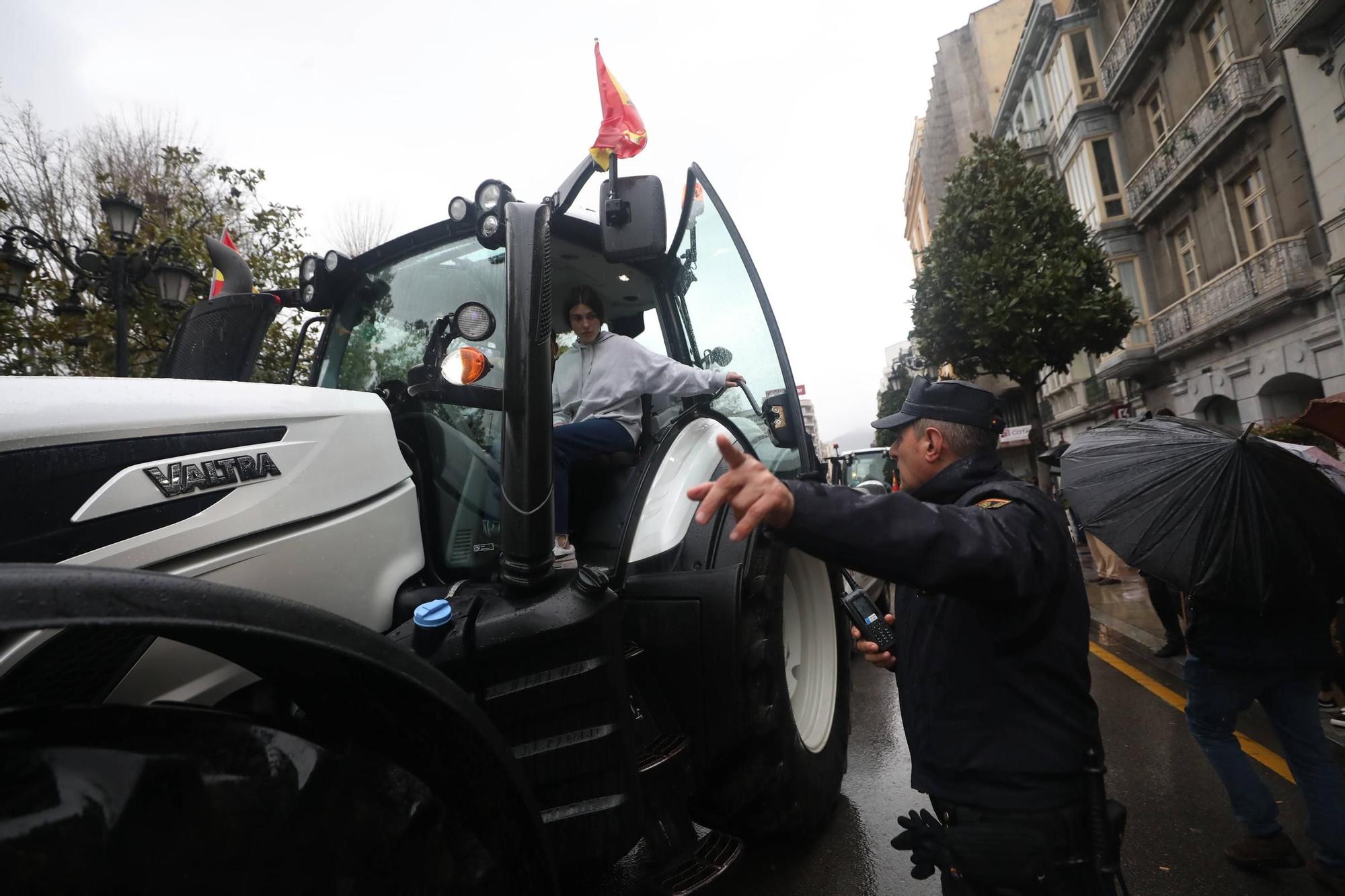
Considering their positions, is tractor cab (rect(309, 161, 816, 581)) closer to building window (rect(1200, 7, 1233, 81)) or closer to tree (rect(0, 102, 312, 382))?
tree (rect(0, 102, 312, 382))

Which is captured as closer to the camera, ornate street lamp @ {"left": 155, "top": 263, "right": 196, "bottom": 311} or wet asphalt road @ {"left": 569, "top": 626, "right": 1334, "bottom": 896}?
wet asphalt road @ {"left": 569, "top": 626, "right": 1334, "bottom": 896}

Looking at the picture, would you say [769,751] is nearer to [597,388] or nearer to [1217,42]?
[597,388]

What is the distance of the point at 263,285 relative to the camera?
1270 cm

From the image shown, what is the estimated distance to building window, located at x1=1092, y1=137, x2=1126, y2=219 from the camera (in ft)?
73.2

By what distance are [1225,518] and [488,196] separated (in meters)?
2.75

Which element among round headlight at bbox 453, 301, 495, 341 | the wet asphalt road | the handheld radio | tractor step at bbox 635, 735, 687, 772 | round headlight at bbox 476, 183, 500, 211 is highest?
round headlight at bbox 476, 183, 500, 211

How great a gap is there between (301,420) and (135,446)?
37cm

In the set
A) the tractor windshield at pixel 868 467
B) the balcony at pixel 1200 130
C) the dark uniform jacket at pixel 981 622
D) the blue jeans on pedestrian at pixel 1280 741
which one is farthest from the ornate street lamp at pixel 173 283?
the balcony at pixel 1200 130

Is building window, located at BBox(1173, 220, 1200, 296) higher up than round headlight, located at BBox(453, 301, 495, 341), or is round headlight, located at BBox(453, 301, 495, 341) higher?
building window, located at BBox(1173, 220, 1200, 296)

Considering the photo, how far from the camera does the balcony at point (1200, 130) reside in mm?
14898

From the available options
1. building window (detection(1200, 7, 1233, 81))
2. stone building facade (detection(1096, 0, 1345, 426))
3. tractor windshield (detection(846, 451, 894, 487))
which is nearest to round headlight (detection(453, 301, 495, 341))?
stone building facade (detection(1096, 0, 1345, 426))

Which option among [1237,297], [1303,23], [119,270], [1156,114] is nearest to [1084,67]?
[1156,114]

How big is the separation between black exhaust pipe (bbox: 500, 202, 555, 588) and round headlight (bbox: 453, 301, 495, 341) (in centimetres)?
16

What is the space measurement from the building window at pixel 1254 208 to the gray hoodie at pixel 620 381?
1769 cm
